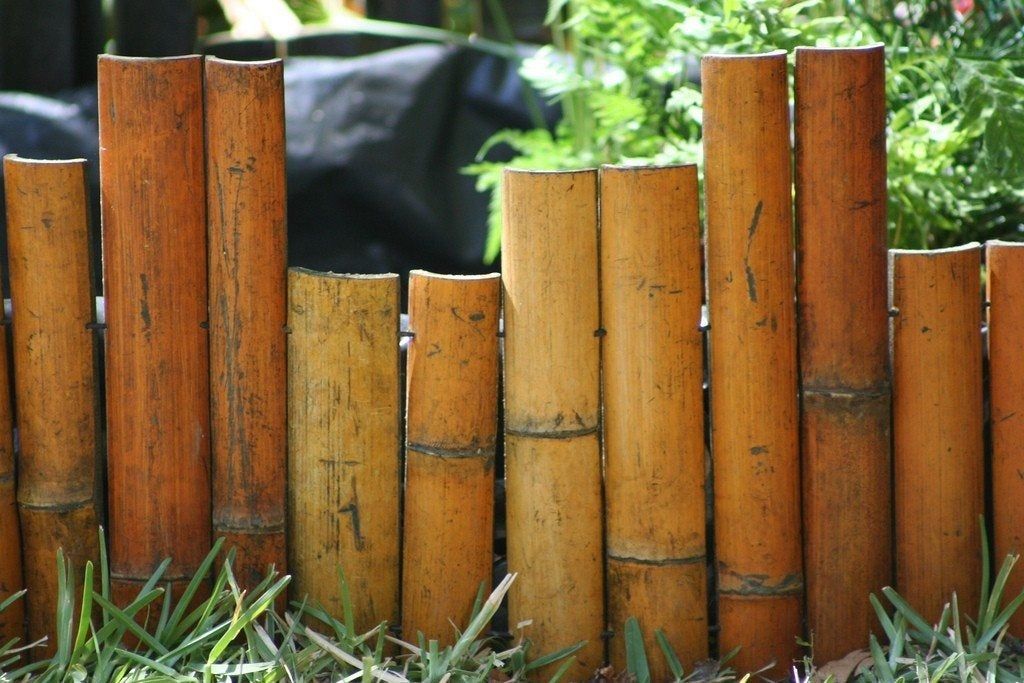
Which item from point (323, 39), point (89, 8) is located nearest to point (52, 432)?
point (89, 8)

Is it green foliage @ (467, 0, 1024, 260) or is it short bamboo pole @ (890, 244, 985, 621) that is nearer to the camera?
short bamboo pole @ (890, 244, 985, 621)

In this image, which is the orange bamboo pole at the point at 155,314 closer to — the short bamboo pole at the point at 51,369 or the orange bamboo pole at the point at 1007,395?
the short bamboo pole at the point at 51,369

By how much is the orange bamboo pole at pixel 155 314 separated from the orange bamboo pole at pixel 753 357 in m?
0.63

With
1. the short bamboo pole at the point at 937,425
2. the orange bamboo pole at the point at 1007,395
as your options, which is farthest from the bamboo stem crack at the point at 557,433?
the orange bamboo pole at the point at 1007,395

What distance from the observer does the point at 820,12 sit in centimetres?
217

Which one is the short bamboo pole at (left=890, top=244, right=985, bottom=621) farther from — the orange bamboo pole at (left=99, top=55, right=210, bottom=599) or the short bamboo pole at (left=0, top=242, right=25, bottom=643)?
the short bamboo pole at (left=0, top=242, right=25, bottom=643)

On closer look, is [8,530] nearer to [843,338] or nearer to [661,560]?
[661,560]

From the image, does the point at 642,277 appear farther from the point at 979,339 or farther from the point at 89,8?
the point at 89,8

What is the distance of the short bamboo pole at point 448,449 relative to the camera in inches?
55.1

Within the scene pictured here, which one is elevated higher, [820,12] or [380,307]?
[820,12]

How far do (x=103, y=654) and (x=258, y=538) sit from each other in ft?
0.73

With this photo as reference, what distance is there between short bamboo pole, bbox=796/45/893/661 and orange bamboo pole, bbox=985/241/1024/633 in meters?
0.13

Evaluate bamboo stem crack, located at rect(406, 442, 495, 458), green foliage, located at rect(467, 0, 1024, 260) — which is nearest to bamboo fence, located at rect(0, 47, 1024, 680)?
bamboo stem crack, located at rect(406, 442, 495, 458)

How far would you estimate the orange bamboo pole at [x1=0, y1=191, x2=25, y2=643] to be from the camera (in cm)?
145
